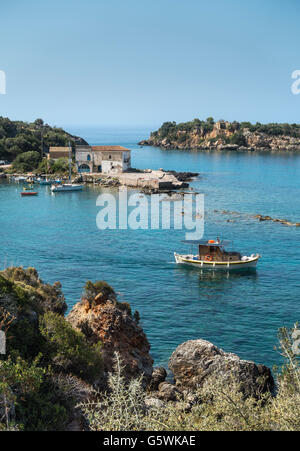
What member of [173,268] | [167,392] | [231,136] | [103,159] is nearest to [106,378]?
[167,392]

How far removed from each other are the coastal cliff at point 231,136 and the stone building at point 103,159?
93.0 metres

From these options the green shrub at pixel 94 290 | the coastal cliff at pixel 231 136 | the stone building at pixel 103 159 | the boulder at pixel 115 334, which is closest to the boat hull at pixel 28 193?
the stone building at pixel 103 159

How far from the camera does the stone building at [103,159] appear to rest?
78.6m

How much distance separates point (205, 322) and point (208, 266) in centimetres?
925

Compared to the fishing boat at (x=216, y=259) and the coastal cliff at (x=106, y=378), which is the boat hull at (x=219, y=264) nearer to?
the fishing boat at (x=216, y=259)

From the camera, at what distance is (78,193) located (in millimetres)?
68062

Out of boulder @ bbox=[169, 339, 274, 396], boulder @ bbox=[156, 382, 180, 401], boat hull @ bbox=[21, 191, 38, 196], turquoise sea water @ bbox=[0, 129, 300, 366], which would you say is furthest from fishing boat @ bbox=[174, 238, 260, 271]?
boat hull @ bbox=[21, 191, 38, 196]

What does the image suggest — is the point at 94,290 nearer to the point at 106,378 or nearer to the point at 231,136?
the point at 106,378

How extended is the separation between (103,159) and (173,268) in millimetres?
49504

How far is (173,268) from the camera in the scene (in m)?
33.2

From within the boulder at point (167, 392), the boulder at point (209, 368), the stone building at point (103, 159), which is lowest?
the boulder at point (167, 392)

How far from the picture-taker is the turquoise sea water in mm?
23422

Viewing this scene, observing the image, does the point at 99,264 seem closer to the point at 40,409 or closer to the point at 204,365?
the point at 204,365
